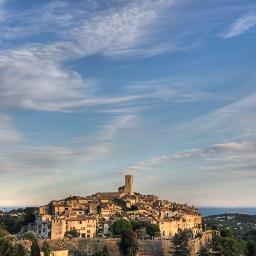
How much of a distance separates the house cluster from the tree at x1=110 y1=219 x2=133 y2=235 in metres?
1.68

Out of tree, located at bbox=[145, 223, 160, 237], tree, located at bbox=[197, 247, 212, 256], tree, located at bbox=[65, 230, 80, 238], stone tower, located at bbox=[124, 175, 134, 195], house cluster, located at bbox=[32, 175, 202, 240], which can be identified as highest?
stone tower, located at bbox=[124, 175, 134, 195]

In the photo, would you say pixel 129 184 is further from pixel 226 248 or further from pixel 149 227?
pixel 226 248

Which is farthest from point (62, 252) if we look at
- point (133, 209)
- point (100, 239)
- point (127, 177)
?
point (127, 177)

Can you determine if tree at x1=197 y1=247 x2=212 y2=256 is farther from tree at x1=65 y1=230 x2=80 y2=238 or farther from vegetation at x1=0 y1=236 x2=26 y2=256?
vegetation at x1=0 y1=236 x2=26 y2=256

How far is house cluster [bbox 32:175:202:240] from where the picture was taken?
59562 mm

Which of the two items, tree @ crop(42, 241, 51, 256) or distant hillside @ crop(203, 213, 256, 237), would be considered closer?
tree @ crop(42, 241, 51, 256)

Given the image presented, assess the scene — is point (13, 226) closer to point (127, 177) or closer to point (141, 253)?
point (141, 253)

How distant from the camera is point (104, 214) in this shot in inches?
2645

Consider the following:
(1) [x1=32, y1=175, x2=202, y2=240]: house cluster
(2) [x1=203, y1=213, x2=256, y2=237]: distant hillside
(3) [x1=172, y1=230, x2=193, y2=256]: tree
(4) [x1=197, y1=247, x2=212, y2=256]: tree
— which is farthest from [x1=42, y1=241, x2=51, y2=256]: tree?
(2) [x1=203, y1=213, x2=256, y2=237]: distant hillside

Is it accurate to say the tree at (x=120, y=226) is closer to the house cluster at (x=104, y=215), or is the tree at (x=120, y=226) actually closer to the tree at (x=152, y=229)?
the house cluster at (x=104, y=215)

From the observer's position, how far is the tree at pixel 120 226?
56469mm

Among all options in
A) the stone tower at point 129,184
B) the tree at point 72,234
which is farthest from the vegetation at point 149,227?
the stone tower at point 129,184

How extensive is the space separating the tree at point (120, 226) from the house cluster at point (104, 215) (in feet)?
5.50

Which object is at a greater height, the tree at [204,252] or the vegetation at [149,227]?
the vegetation at [149,227]
